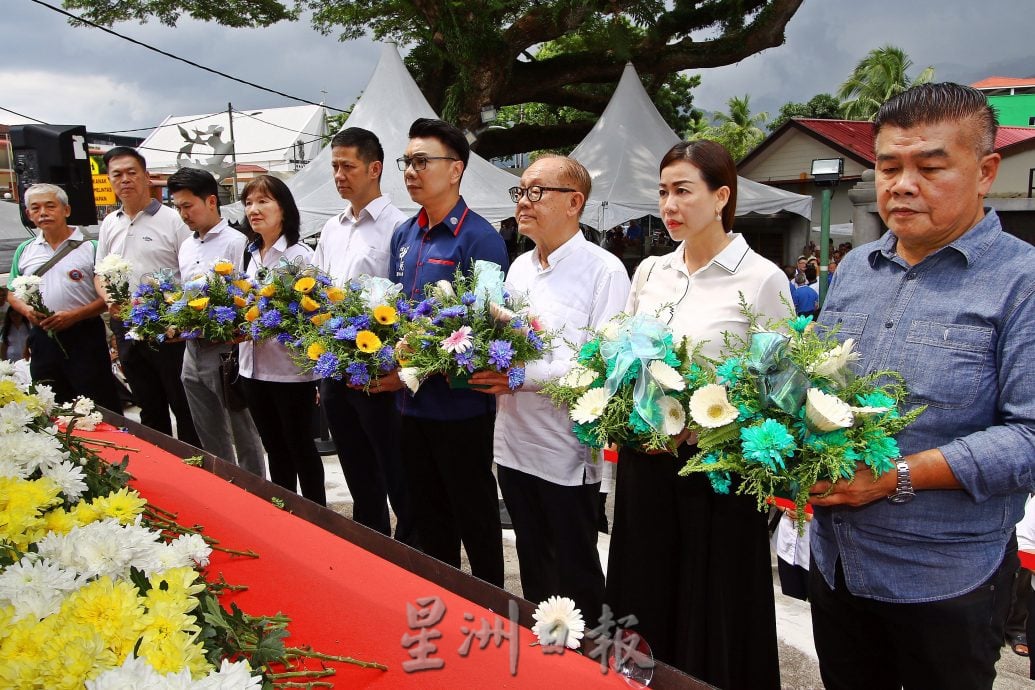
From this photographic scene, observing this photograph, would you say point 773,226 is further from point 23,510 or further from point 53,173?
point 23,510

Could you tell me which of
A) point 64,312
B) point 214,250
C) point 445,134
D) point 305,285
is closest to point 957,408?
point 445,134

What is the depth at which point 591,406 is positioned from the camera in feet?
5.73

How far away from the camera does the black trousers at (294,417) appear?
11.3 feet

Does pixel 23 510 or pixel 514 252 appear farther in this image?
pixel 514 252

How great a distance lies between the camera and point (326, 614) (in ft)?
4.84

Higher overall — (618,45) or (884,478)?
(618,45)

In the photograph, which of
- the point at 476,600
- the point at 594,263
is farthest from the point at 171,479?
the point at 594,263

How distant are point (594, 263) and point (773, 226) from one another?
2110 centimetres

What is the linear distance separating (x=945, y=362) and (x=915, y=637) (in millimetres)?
578

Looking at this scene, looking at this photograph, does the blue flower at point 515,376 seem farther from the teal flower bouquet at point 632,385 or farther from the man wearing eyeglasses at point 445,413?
the man wearing eyeglasses at point 445,413

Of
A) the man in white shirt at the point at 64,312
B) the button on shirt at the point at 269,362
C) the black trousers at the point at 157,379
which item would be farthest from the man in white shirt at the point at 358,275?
the man in white shirt at the point at 64,312

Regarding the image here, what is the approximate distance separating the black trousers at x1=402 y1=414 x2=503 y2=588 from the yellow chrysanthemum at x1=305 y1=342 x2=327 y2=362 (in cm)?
40

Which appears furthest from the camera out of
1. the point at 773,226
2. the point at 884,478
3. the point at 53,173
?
the point at 773,226

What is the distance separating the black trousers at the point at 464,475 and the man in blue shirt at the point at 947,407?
1.38 metres
